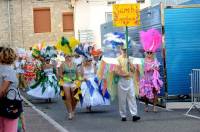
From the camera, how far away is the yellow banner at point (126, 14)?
1467cm

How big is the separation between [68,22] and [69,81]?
29332mm

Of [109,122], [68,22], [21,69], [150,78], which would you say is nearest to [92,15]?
[68,22]

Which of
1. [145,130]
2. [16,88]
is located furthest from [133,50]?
[16,88]

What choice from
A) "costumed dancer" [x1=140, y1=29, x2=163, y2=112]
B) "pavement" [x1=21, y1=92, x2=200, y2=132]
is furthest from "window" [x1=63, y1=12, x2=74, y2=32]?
"costumed dancer" [x1=140, y1=29, x2=163, y2=112]

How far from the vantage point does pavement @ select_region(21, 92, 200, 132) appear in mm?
12308

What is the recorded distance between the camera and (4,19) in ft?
140

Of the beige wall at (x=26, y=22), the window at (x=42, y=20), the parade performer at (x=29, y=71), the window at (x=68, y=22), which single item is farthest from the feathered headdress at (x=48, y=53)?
the window at (x=42, y=20)

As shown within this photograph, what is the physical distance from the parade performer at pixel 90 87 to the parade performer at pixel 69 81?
0.60m

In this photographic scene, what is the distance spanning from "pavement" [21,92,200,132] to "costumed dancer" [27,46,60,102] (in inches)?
95.8

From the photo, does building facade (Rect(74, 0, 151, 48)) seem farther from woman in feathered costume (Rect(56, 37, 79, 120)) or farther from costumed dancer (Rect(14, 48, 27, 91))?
woman in feathered costume (Rect(56, 37, 79, 120))

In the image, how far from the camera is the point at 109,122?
13664mm

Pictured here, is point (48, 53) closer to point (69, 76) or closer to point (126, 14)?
point (69, 76)

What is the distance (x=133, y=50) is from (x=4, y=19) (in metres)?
24.2

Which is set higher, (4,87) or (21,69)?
(4,87)
